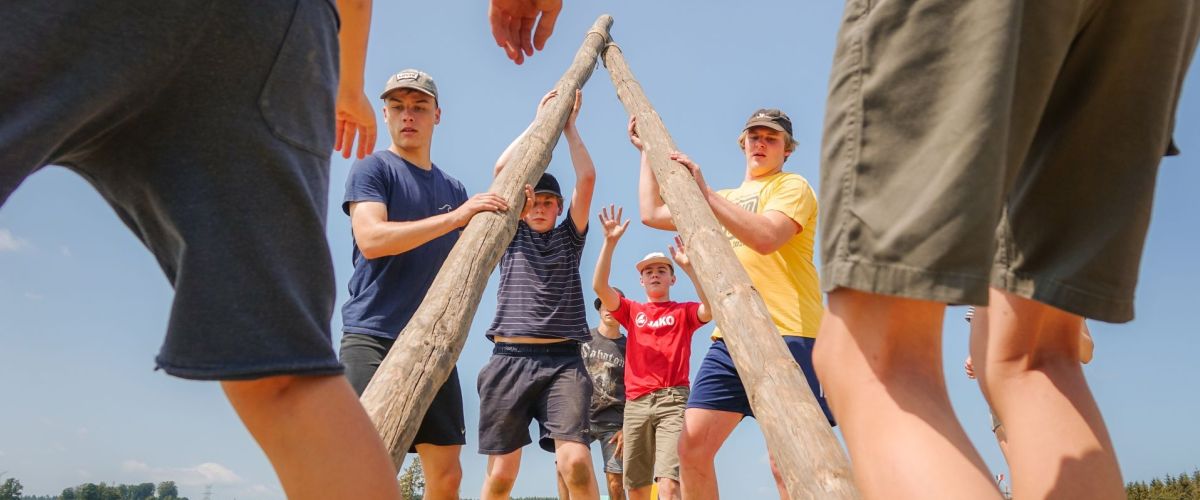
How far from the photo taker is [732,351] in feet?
10.2

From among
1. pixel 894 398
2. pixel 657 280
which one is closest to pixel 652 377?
pixel 657 280

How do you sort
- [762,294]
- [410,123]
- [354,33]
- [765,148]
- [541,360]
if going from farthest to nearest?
[541,360] → [765,148] → [410,123] → [762,294] → [354,33]

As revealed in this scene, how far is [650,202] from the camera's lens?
5.18 m

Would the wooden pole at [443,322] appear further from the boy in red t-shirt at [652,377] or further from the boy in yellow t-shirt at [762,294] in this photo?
the boy in red t-shirt at [652,377]

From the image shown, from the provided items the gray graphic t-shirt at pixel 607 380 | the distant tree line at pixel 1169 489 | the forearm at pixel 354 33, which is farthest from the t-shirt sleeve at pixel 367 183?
the distant tree line at pixel 1169 489

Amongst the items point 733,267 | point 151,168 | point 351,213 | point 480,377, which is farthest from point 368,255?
point 151,168

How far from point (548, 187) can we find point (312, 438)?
13.9ft

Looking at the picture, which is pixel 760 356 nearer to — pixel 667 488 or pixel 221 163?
pixel 221 163

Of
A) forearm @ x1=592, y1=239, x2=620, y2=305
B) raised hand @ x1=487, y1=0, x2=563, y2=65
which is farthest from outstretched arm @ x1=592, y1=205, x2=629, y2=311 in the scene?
raised hand @ x1=487, y1=0, x2=563, y2=65

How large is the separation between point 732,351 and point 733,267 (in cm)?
66

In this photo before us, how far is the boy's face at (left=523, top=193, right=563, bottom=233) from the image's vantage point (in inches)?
207

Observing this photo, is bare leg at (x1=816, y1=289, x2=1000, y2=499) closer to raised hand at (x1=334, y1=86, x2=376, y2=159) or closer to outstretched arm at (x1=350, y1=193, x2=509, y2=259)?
raised hand at (x1=334, y1=86, x2=376, y2=159)

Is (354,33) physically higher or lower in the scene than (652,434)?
higher

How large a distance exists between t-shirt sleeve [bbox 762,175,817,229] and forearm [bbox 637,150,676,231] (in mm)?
586
